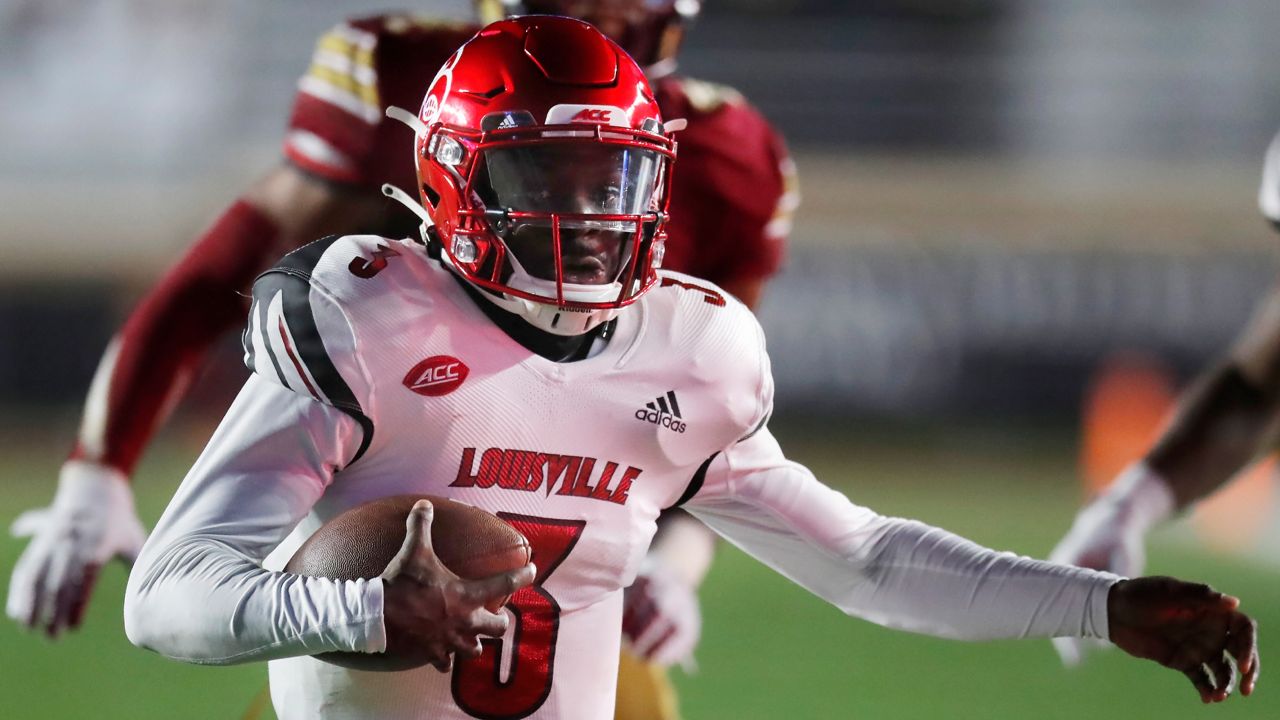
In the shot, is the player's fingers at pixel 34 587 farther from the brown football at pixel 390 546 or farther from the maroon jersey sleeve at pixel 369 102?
the brown football at pixel 390 546

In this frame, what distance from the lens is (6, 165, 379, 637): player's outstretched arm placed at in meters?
2.65

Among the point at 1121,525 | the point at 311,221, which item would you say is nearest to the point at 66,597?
the point at 311,221

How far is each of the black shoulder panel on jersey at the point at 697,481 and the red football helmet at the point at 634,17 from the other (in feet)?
3.28

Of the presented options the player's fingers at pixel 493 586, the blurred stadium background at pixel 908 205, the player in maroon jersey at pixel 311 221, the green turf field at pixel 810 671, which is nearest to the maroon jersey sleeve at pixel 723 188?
the player in maroon jersey at pixel 311 221

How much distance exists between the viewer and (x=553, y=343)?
6.85 feet

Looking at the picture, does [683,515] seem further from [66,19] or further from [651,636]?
[66,19]

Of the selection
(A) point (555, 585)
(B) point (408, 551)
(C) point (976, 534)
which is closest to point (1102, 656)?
(C) point (976, 534)

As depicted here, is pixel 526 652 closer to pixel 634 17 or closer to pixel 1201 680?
pixel 1201 680

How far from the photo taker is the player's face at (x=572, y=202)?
205 centimetres

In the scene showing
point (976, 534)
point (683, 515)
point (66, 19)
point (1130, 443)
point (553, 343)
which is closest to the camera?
point (553, 343)

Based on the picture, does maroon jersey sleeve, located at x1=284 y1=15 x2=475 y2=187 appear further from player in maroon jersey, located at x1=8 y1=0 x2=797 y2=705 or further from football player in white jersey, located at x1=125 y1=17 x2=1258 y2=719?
football player in white jersey, located at x1=125 y1=17 x2=1258 y2=719

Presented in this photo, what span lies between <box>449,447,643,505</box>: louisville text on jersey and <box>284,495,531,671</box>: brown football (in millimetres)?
122

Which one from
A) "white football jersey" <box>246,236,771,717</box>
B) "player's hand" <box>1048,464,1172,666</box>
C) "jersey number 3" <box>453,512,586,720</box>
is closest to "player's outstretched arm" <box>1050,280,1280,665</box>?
"player's hand" <box>1048,464,1172,666</box>

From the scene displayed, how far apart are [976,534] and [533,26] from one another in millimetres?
5274
